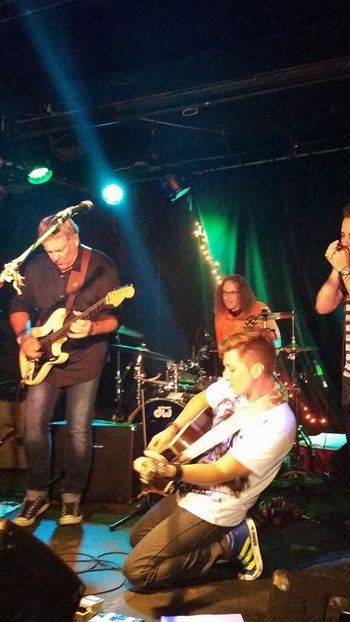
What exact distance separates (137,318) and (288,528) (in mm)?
3436

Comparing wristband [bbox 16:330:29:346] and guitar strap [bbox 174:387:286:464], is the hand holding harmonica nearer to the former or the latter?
guitar strap [bbox 174:387:286:464]

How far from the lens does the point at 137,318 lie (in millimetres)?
7051

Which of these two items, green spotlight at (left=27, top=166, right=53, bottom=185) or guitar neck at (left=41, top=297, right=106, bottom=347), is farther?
green spotlight at (left=27, top=166, right=53, bottom=185)

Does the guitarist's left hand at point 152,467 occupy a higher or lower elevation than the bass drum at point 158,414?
lower

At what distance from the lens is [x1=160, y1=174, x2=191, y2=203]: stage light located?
251 inches

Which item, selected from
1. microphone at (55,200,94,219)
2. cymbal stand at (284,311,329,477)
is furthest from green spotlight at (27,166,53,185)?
cymbal stand at (284,311,329,477)

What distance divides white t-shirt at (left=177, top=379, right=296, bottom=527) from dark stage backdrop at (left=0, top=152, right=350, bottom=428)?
98.6 inches

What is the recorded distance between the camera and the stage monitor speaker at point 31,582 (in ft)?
5.69

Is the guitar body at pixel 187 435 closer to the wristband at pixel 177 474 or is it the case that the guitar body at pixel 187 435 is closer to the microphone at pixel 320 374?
the wristband at pixel 177 474

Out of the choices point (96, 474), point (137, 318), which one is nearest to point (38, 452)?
point (96, 474)

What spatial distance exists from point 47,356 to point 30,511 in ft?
3.83

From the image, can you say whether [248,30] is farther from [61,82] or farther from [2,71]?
[2,71]

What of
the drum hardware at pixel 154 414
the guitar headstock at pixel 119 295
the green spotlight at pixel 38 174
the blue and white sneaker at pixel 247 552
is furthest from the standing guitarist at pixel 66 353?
the blue and white sneaker at pixel 247 552

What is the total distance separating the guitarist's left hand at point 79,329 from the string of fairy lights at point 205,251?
2600 mm
